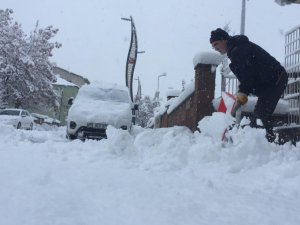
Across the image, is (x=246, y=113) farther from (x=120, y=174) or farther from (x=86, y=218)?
(x=86, y=218)

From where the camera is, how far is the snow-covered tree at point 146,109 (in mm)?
72269

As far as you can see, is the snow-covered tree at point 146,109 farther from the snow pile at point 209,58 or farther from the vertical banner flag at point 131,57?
the snow pile at point 209,58

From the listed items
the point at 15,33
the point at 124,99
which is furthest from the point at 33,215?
the point at 15,33

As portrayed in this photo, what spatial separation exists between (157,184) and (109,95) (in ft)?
28.8

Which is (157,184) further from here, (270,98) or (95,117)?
(95,117)

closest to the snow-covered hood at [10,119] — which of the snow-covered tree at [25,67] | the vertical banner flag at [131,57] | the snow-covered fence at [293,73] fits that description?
the vertical banner flag at [131,57]

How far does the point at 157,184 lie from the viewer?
3727 millimetres

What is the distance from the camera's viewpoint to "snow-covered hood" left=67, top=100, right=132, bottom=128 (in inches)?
425

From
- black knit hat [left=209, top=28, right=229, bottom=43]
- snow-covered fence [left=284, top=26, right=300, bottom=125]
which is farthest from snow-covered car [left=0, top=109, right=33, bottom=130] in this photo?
black knit hat [left=209, top=28, right=229, bottom=43]

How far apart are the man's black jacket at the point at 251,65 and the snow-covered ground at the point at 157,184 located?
2.21 feet

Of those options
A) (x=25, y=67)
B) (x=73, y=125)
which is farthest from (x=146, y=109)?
(x=73, y=125)

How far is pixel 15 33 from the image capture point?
36.4 metres

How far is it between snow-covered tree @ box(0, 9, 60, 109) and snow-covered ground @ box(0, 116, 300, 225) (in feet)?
99.5

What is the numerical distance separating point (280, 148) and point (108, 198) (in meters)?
2.98
